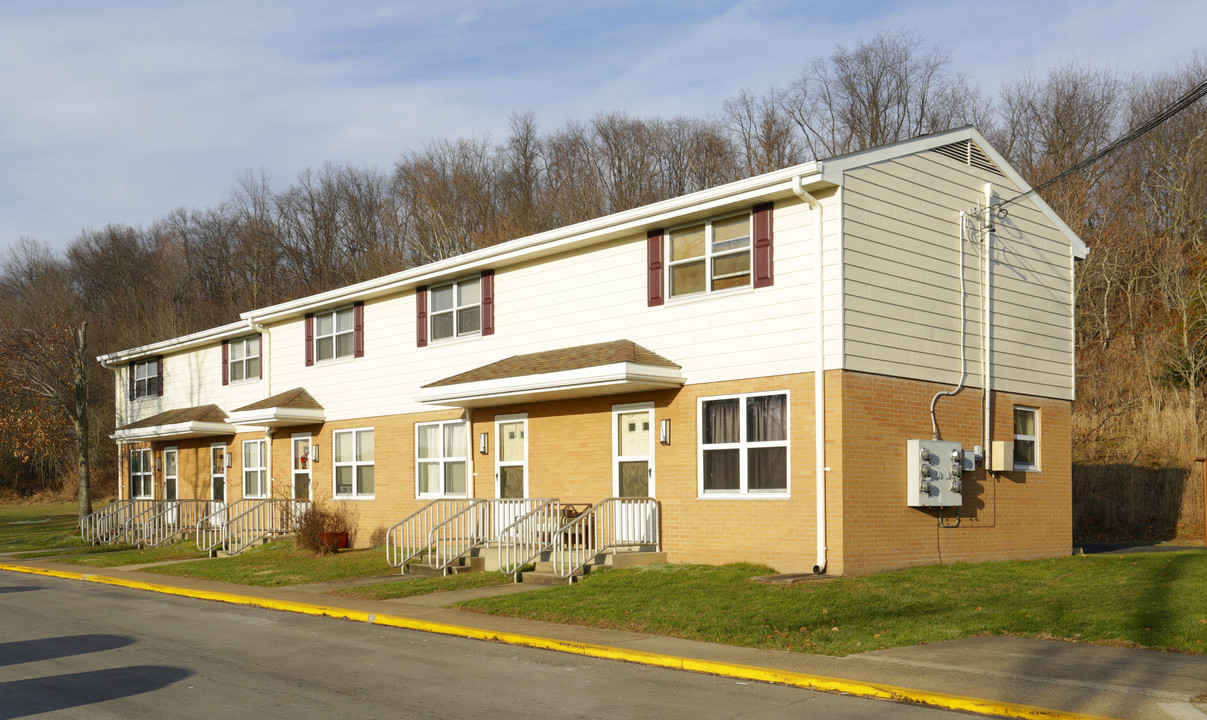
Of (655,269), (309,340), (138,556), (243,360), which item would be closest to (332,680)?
(655,269)

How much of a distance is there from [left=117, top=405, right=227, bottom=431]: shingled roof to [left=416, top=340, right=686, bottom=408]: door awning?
34.5ft

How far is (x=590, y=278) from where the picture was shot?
19.2 m

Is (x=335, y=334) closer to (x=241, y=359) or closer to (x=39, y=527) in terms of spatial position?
(x=241, y=359)

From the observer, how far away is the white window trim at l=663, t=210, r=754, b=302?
1648 centimetres

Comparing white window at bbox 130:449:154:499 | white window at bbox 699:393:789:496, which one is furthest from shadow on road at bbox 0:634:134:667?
white window at bbox 130:449:154:499

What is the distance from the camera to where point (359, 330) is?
81.6ft

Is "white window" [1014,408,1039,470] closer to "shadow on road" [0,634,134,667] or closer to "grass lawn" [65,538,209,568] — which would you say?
"shadow on road" [0,634,134,667]

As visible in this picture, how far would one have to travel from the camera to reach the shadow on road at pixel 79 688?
27.5 feet

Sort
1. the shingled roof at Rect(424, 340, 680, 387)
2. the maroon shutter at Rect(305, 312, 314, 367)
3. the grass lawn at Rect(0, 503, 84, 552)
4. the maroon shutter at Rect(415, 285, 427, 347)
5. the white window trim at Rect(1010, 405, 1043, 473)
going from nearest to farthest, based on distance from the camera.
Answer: the shingled roof at Rect(424, 340, 680, 387) < the white window trim at Rect(1010, 405, 1043, 473) < the maroon shutter at Rect(415, 285, 427, 347) < the maroon shutter at Rect(305, 312, 314, 367) < the grass lawn at Rect(0, 503, 84, 552)

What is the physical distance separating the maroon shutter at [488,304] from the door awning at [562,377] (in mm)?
1025

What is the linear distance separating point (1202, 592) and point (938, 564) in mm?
4104

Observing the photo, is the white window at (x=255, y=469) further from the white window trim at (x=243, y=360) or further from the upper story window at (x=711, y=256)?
the upper story window at (x=711, y=256)

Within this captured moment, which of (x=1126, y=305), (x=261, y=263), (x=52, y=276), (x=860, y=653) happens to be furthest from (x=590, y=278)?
(x=52, y=276)

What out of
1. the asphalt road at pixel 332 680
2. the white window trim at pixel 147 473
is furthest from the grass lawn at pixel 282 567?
the white window trim at pixel 147 473
